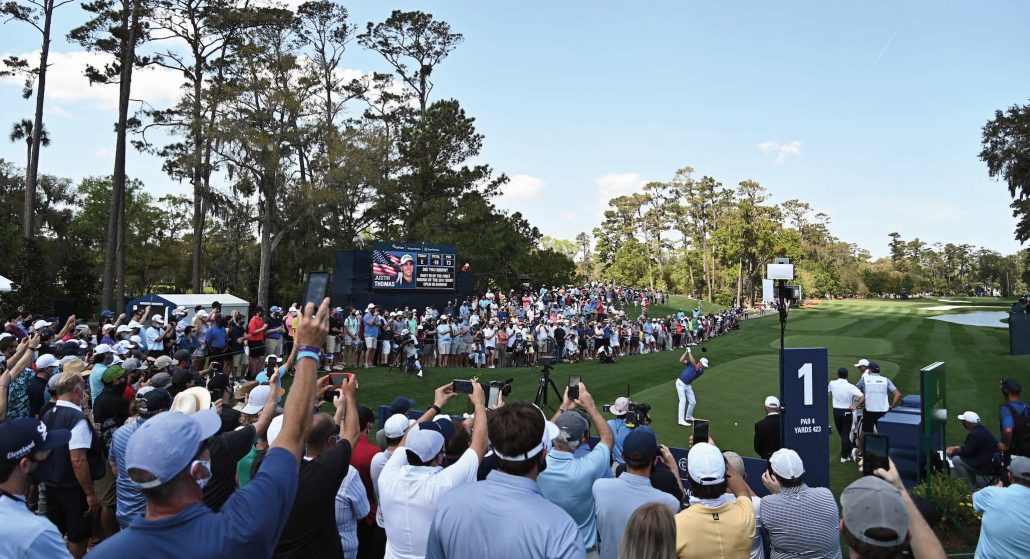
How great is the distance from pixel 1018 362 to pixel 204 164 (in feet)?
119

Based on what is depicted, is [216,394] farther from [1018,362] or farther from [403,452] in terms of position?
[1018,362]

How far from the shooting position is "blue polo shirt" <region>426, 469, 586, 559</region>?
226 cm

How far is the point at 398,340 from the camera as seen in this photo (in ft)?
59.7

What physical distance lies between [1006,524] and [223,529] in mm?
4777

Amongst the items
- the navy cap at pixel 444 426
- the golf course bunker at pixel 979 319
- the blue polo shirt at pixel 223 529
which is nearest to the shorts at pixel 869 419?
the navy cap at pixel 444 426

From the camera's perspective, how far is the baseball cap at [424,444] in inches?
131

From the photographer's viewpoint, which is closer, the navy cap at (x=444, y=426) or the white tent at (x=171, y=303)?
the navy cap at (x=444, y=426)

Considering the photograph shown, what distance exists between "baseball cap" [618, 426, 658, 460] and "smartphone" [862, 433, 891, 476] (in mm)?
1175

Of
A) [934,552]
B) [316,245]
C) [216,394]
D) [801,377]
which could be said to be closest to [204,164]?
[316,245]

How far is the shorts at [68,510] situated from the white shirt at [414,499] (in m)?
3.39

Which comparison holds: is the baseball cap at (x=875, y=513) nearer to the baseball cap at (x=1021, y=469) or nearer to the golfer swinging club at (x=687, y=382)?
the baseball cap at (x=1021, y=469)

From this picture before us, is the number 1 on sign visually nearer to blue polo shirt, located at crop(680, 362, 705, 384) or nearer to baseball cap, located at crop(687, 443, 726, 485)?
blue polo shirt, located at crop(680, 362, 705, 384)

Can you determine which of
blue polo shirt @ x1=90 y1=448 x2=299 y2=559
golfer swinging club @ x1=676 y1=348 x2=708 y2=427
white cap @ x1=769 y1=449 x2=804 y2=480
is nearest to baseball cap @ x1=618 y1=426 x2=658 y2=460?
white cap @ x1=769 y1=449 x2=804 y2=480

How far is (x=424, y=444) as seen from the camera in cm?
334
